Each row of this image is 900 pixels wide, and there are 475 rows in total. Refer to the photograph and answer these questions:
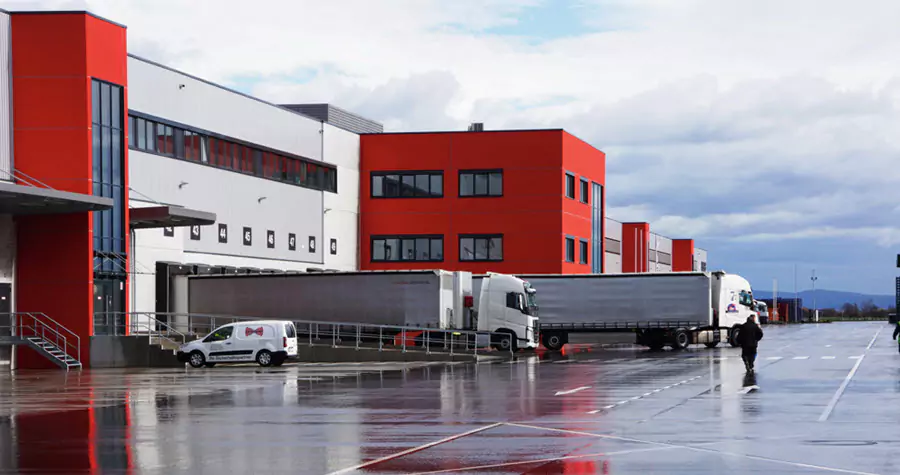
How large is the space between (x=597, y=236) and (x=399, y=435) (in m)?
60.0

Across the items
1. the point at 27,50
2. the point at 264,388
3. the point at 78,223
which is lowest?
the point at 264,388

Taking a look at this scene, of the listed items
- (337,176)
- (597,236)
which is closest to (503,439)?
(337,176)

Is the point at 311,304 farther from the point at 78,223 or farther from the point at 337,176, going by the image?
the point at 337,176

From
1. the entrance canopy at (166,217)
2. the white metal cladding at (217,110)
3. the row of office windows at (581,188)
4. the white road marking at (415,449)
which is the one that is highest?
the white metal cladding at (217,110)

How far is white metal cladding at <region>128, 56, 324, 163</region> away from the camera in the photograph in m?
48.5

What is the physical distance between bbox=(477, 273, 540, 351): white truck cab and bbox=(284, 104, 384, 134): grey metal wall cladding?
81.1ft

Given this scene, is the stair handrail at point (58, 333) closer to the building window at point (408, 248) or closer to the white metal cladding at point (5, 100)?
the white metal cladding at point (5, 100)

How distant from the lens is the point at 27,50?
40688 millimetres

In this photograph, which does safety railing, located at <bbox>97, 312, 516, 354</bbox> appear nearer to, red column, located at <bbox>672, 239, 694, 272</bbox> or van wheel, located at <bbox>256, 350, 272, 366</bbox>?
van wheel, located at <bbox>256, 350, 272, 366</bbox>

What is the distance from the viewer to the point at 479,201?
6812 cm

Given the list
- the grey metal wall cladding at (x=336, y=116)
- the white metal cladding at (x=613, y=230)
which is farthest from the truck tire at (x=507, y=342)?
the white metal cladding at (x=613, y=230)

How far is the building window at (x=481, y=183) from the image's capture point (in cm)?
6812

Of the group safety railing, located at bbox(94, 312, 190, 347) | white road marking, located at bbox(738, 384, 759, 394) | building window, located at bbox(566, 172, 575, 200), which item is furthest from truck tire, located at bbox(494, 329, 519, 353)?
white road marking, located at bbox(738, 384, 759, 394)

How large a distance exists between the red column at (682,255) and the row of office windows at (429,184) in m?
74.4
